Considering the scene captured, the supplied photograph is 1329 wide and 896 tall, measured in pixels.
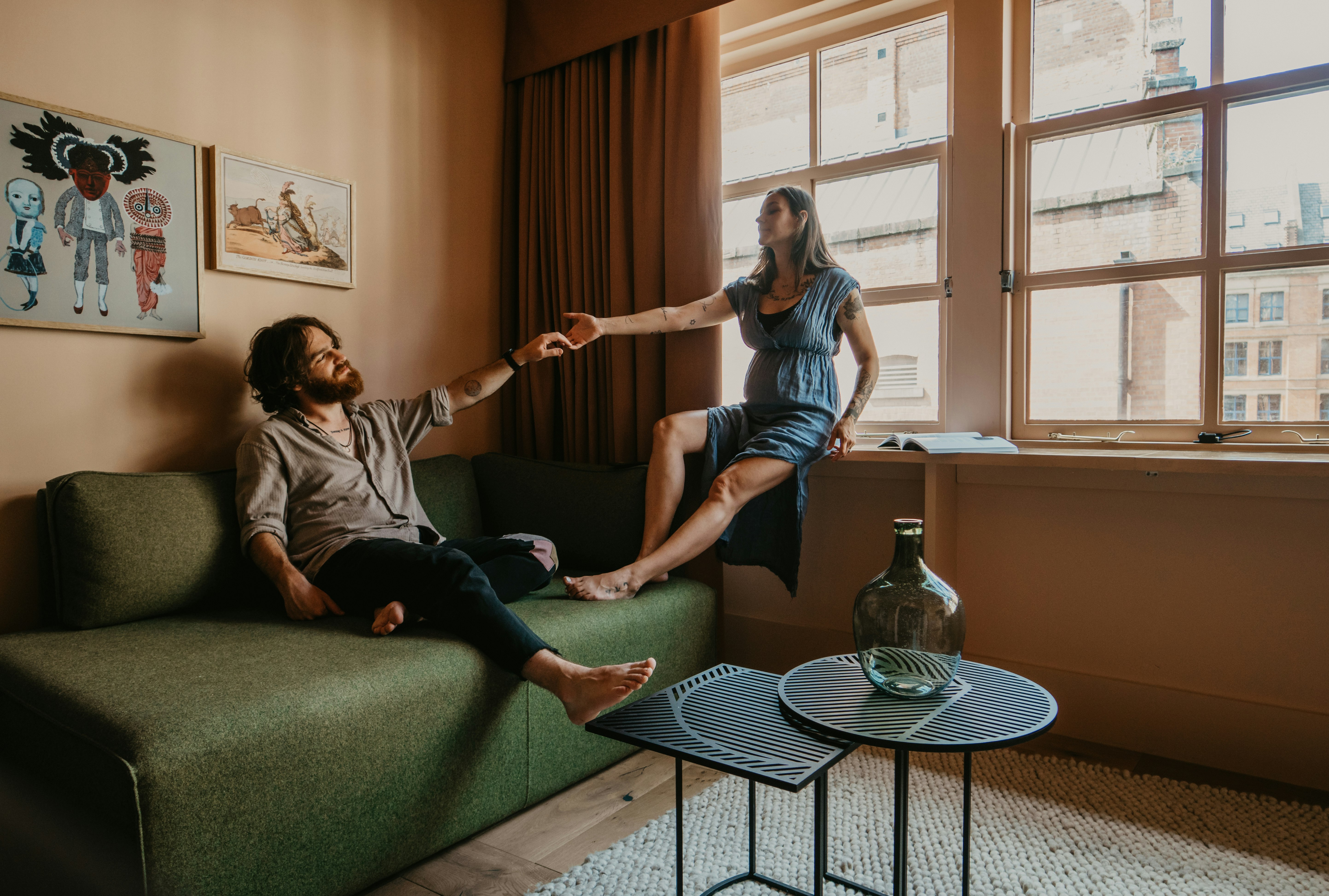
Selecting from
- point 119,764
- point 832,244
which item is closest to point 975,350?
point 832,244

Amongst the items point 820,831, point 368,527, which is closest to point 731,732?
point 820,831

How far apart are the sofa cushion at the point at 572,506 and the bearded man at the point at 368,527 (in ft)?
0.65

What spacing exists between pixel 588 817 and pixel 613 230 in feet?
6.17

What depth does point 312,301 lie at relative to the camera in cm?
245

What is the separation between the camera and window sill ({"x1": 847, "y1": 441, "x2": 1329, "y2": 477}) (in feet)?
5.64

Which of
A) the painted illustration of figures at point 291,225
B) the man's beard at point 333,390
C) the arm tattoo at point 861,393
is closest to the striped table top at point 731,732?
the arm tattoo at point 861,393

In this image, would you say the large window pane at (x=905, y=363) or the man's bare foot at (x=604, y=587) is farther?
the large window pane at (x=905, y=363)

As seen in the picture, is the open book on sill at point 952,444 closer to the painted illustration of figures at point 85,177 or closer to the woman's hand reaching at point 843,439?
the woman's hand reaching at point 843,439

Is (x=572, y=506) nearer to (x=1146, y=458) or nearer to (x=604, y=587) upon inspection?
(x=604, y=587)

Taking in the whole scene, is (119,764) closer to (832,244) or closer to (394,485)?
(394,485)

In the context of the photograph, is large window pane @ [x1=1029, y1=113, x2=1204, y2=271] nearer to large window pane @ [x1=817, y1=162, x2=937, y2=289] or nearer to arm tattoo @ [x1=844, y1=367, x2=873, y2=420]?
large window pane @ [x1=817, y1=162, x2=937, y2=289]

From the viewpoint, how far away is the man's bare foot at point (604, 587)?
1.99 meters

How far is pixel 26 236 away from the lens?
1.85 meters

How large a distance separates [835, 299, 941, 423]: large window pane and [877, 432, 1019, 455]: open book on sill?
0.24 m
